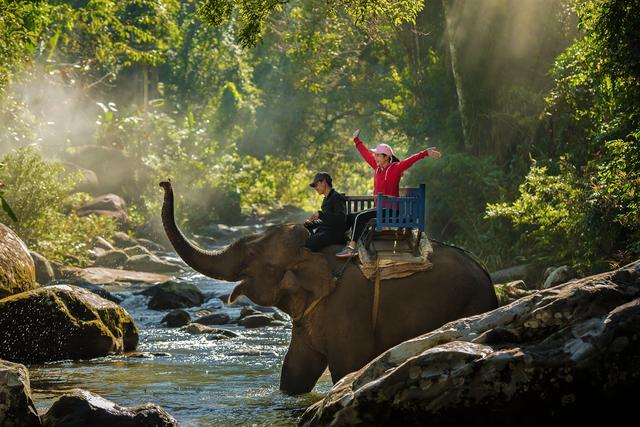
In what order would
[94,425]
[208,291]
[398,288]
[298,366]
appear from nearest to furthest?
[94,425], [398,288], [298,366], [208,291]

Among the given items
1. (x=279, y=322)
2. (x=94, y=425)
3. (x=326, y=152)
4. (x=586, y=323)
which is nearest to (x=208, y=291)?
(x=279, y=322)

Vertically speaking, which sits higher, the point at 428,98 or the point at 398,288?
the point at 428,98

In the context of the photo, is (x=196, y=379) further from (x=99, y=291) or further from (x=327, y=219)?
(x=99, y=291)

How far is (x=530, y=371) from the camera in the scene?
20.2ft

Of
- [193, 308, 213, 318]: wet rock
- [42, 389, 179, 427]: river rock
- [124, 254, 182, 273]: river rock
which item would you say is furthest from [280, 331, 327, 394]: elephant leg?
[124, 254, 182, 273]: river rock

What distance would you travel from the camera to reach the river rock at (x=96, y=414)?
26.9 ft

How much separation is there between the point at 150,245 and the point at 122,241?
188 centimetres

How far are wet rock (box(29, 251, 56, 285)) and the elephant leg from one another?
13.8m

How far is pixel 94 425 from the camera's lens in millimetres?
8156

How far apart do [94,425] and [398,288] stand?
306cm

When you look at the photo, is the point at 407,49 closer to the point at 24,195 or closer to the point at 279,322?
the point at 24,195

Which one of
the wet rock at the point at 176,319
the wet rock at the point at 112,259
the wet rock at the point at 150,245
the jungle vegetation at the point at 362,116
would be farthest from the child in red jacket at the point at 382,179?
the wet rock at the point at 150,245

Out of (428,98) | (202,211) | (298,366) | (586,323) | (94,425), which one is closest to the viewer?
(586,323)

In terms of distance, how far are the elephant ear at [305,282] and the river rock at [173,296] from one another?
11002mm
